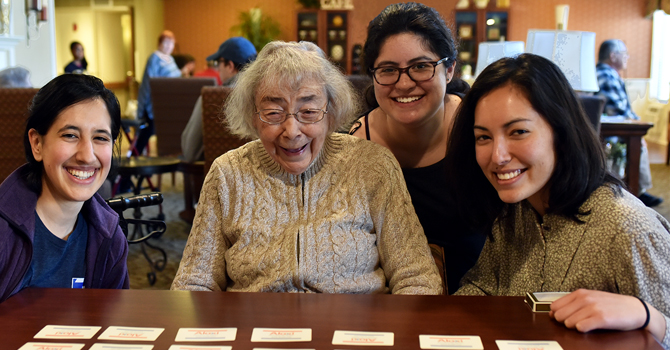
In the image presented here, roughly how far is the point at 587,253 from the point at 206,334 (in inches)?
31.7

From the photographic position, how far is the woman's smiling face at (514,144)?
1318mm

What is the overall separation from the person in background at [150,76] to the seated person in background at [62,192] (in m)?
5.04

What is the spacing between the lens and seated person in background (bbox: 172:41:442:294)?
1597mm

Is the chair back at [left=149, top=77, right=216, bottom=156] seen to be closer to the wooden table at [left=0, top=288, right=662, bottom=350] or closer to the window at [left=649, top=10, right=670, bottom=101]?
the wooden table at [left=0, top=288, right=662, bottom=350]

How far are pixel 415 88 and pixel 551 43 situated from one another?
2.71m

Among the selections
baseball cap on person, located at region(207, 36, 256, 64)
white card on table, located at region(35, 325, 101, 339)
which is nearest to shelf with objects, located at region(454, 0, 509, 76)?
baseball cap on person, located at region(207, 36, 256, 64)

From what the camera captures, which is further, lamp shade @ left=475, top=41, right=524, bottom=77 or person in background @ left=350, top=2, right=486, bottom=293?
lamp shade @ left=475, top=41, right=524, bottom=77

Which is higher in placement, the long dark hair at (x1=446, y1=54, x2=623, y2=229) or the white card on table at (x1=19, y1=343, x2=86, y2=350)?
the long dark hair at (x1=446, y1=54, x2=623, y2=229)

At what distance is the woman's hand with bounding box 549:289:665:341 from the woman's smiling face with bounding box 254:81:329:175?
77 cm

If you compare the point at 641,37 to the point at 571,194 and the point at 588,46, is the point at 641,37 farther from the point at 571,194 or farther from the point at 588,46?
the point at 571,194

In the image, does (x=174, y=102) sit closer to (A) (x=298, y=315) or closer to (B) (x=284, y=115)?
(B) (x=284, y=115)

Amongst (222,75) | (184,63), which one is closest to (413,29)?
(222,75)

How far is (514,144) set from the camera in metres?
1.32

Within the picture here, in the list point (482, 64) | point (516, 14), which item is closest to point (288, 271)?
point (482, 64)
